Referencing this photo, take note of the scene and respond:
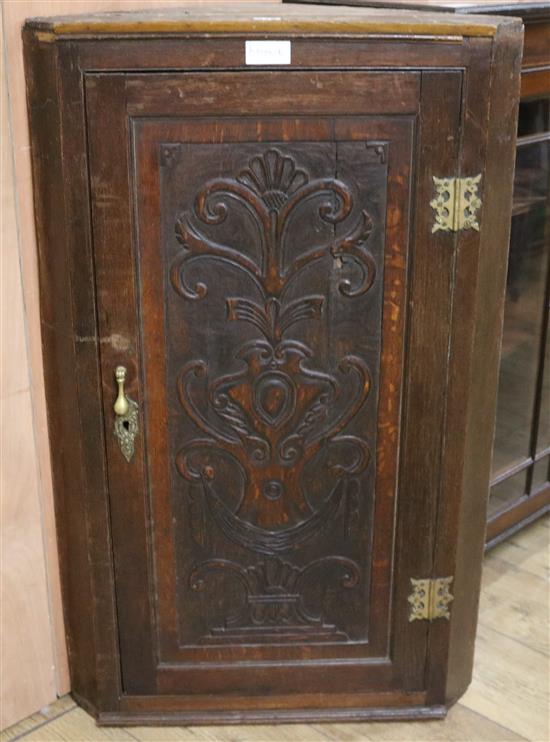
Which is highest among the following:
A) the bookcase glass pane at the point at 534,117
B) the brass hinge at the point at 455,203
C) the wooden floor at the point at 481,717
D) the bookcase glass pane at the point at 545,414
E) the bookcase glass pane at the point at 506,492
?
the bookcase glass pane at the point at 534,117

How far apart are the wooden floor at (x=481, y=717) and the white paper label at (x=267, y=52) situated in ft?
4.30

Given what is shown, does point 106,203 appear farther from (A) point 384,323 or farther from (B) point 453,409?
(B) point 453,409

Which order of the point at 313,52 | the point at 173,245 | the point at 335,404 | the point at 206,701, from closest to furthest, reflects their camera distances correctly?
the point at 313,52 < the point at 173,245 < the point at 335,404 < the point at 206,701

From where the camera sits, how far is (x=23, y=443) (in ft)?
6.57

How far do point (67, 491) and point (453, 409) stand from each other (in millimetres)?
751

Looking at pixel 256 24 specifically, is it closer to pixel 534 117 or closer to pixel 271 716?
pixel 534 117

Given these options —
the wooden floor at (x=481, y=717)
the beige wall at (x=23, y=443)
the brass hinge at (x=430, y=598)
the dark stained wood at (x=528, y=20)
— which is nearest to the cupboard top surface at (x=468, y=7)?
the dark stained wood at (x=528, y=20)

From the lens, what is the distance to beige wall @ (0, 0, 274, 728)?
181 cm

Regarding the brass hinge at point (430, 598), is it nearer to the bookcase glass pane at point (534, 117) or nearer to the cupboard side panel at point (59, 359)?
the cupboard side panel at point (59, 359)

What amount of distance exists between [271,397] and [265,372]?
50 mm

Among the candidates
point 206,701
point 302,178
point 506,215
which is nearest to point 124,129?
point 302,178

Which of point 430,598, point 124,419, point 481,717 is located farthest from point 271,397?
point 481,717

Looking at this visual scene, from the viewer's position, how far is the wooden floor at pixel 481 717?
84.0 inches

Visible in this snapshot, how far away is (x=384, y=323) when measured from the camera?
6.15 feet
